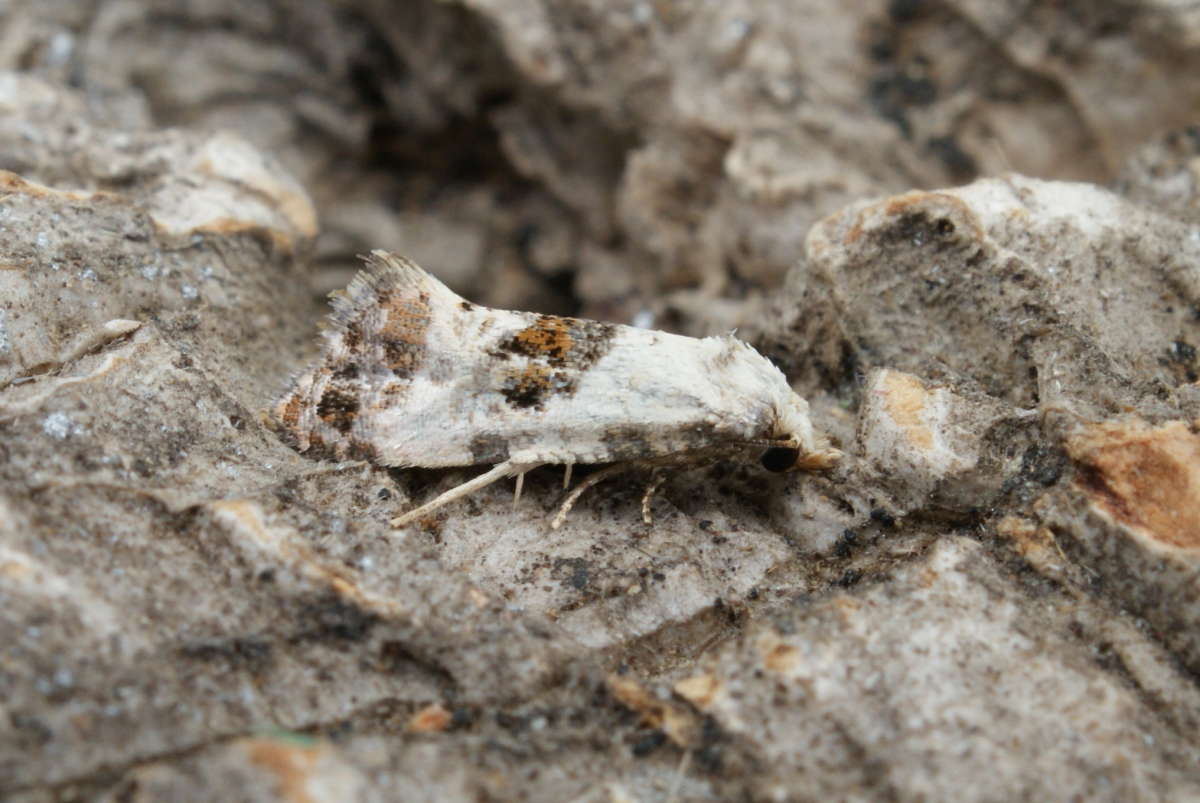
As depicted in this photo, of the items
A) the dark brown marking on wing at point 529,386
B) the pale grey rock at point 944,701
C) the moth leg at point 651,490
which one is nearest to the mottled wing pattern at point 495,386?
the dark brown marking on wing at point 529,386

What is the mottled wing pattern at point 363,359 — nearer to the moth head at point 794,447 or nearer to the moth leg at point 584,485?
the moth leg at point 584,485

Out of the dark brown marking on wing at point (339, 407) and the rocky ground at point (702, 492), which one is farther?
the dark brown marking on wing at point (339, 407)

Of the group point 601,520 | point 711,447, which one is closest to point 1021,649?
point 711,447

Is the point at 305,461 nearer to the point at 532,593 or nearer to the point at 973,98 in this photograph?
the point at 532,593

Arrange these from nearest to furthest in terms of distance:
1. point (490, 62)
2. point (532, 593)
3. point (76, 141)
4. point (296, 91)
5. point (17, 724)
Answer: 1. point (17, 724)
2. point (532, 593)
3. point (76, 141)
4. point (490, 62)
5. point (296, 91)

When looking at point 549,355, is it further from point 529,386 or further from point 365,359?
point 365,359

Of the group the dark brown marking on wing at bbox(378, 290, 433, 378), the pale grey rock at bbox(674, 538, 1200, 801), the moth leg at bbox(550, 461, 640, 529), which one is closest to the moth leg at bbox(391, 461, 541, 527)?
the moth leg at bbox(550, 461, 640, 529)

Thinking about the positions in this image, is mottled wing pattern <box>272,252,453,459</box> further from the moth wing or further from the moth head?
the moth head

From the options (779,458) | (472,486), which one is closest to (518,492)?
(472,486)
